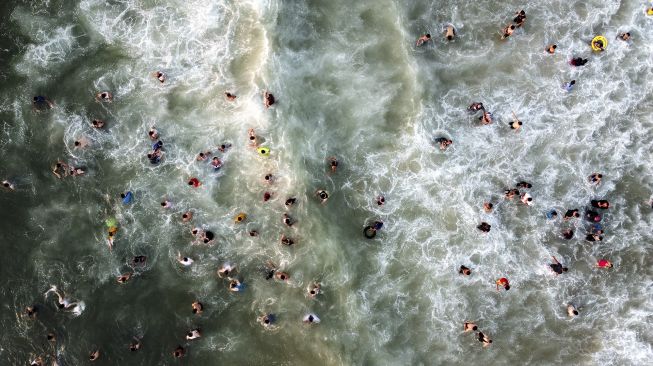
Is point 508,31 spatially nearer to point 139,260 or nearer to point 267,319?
point 267,319

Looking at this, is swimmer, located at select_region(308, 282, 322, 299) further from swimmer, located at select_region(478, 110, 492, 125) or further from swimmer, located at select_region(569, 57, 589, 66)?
swimmer, located at select_region(569, 57, 589, 66)

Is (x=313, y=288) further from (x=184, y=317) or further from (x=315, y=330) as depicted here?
(x=184, y=317)

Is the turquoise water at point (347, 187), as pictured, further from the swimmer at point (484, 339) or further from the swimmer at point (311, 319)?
the swimmer at point (484, 339)

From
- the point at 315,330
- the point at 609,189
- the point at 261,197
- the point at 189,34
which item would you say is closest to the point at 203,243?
the point at 261,197

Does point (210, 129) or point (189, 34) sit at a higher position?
point (189, 34)

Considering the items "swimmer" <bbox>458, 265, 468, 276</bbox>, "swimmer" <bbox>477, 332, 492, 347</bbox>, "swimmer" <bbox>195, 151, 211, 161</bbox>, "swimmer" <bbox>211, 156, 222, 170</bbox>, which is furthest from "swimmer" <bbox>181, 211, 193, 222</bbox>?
"swimmer" <bbox>477, 332, 492, 347</bbox>

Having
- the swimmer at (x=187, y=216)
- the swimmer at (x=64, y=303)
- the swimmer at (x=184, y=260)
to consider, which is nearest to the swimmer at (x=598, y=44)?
the swimmer at (x=187, y=216)

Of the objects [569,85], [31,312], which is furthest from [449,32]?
[31,312]

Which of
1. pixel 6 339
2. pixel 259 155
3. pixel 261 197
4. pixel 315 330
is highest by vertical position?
pixel 259 155
